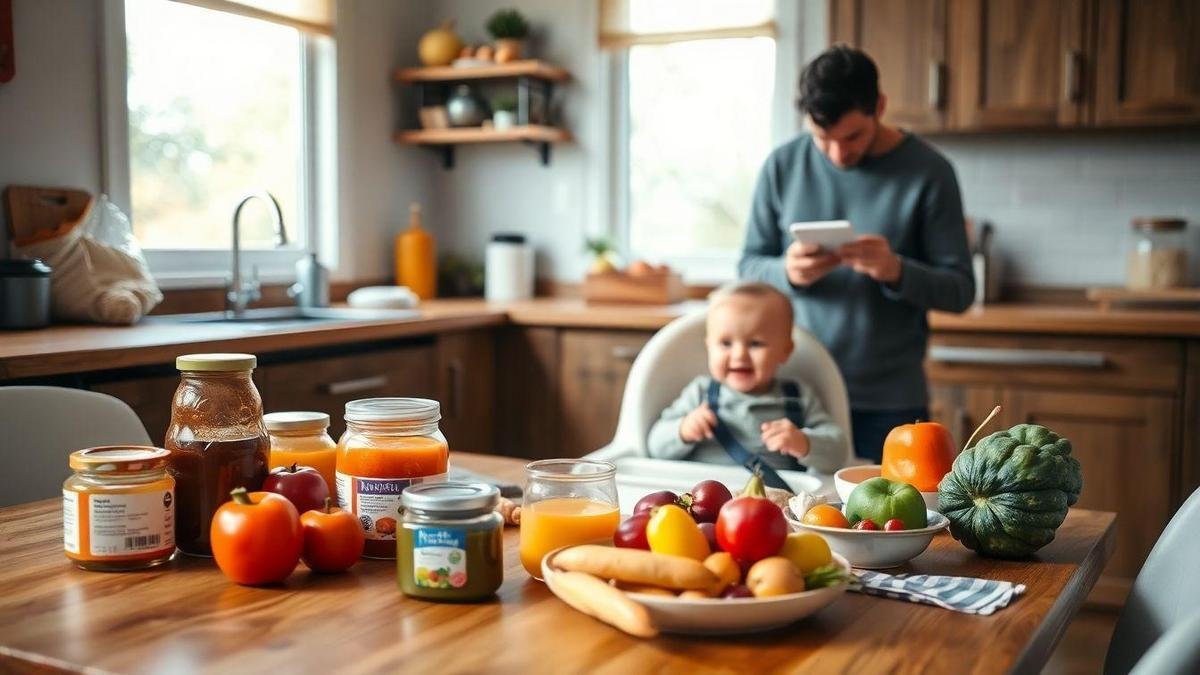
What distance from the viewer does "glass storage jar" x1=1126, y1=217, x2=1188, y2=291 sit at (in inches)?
144

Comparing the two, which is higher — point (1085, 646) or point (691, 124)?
point (691, 124)

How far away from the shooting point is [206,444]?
126cm

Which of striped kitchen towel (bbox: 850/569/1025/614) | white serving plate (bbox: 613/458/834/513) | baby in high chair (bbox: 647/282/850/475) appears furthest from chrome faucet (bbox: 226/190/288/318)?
striped kitchen towel (bbox: 850/569/1025/614)

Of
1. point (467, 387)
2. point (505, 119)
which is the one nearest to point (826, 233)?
point (467, 387)

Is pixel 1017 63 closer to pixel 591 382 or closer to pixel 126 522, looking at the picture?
pixel 591 382

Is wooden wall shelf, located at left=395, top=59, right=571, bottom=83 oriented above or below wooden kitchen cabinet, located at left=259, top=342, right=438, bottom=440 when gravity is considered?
above

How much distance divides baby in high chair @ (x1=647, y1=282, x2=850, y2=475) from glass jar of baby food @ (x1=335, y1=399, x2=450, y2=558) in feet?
3.16

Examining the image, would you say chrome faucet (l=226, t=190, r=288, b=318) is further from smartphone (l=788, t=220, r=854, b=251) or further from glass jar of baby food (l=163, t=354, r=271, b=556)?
glass jar of baby food (l=163, t=354, r=271, b=556)

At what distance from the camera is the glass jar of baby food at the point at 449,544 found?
1111mm

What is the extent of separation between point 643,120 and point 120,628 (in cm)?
363

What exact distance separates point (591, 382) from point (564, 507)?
2573mm

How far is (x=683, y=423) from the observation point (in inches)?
87.0

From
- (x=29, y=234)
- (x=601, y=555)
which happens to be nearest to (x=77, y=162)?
(x=29, y=234)

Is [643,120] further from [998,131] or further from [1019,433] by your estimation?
[1019,433]
